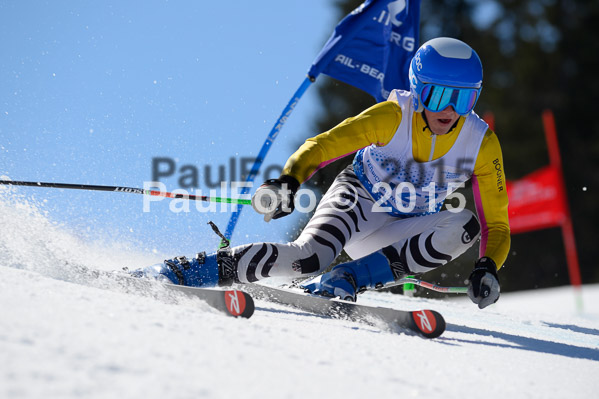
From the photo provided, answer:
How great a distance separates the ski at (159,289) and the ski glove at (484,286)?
3.57 feet

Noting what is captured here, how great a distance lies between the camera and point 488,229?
3283 millimetres

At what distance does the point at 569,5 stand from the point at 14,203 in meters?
22.4

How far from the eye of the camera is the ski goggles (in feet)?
10.1

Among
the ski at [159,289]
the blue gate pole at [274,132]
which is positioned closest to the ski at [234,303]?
the ski at [159,289]

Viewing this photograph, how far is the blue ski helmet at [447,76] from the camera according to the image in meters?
3.05

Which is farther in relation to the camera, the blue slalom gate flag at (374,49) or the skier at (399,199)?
the blue slalom gate flag at (374,49)

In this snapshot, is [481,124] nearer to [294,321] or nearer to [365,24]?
[294,321]

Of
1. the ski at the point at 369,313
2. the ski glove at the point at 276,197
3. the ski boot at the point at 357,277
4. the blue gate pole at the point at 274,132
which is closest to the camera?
the ski at the point at 369,313

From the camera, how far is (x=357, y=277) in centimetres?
320

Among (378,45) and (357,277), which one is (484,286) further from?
(378,45)

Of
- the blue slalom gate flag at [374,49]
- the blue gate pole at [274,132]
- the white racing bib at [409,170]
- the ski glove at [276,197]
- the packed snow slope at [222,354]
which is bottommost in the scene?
the packed snow slope at [222,354]

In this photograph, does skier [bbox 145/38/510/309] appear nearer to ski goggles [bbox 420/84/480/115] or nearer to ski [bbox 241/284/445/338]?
ski goggles [bbox 420/84/480/115]

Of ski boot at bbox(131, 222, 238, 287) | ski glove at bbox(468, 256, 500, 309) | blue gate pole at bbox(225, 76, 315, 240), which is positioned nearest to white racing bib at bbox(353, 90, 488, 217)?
ski glove at bbox(468, 256, 500, 309)

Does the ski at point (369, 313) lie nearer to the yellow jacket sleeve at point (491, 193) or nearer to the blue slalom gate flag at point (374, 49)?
the yellow jacket sleeve at point (491, 193)
